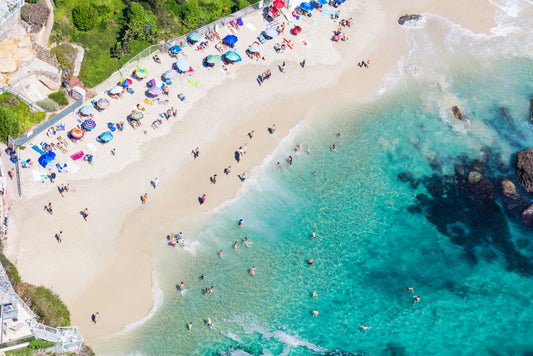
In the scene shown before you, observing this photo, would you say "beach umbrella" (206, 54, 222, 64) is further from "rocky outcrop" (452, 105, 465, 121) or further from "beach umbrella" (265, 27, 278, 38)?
"rocky outcrop" (452, 105, 465, 121)

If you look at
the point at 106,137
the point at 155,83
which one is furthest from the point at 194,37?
the point at 106,137

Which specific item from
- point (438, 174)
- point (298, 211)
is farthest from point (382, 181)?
point (298, 211)

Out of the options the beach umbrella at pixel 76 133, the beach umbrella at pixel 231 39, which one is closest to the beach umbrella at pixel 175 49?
the beach umbrella at pixel 231 39

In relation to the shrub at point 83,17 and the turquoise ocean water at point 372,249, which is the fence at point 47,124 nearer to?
the shrub at point 83,17

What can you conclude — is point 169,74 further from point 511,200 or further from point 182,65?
point 511,200

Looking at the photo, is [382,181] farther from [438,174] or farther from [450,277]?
[450,277]

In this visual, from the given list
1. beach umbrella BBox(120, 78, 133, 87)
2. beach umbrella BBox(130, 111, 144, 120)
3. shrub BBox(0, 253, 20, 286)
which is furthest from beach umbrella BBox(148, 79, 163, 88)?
shrub BBox(0, 253, 20, 286)

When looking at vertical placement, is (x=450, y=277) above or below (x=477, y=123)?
below
